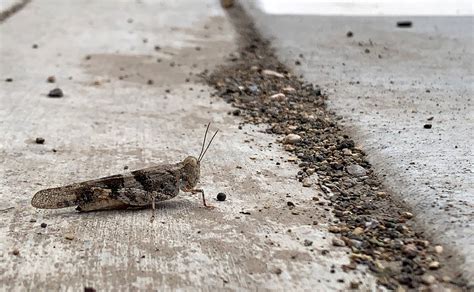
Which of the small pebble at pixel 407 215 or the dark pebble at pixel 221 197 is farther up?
the small pebble at pixel 407 215

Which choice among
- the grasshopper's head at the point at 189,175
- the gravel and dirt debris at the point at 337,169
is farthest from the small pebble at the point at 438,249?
the grasshopper's head at the point at 189,175

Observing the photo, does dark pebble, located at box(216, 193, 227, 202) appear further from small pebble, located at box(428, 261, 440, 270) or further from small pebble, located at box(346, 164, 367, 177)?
small pebble, located at box(428, 261, 440, 270)

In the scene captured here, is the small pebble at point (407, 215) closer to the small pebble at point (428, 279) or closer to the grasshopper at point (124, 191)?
the small pebble at point (428, 279)

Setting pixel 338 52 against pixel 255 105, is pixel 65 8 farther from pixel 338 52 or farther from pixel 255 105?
pixel 255 105

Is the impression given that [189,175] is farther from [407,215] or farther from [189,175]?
[407,215]

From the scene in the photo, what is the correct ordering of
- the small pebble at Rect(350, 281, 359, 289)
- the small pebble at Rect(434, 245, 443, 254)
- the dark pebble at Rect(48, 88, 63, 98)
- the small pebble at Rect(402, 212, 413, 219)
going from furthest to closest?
the dark pebble at Rect(48, 88, 63, 98) < the small pebble at Rect(402, 212, 413, 219) < the small pebble at Rect(434, 245, 443, 254) < the small pebble at Rect(350, 281, 359, 289)

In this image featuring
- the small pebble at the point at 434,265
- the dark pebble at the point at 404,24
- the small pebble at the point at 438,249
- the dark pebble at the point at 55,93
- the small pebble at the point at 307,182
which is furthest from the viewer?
the dark pebble at the point at 404,24

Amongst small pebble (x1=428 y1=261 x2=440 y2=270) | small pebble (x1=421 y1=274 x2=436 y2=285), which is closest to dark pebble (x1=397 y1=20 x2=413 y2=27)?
small pebble (x1=428 y1=261 x2=440 y2=270)
